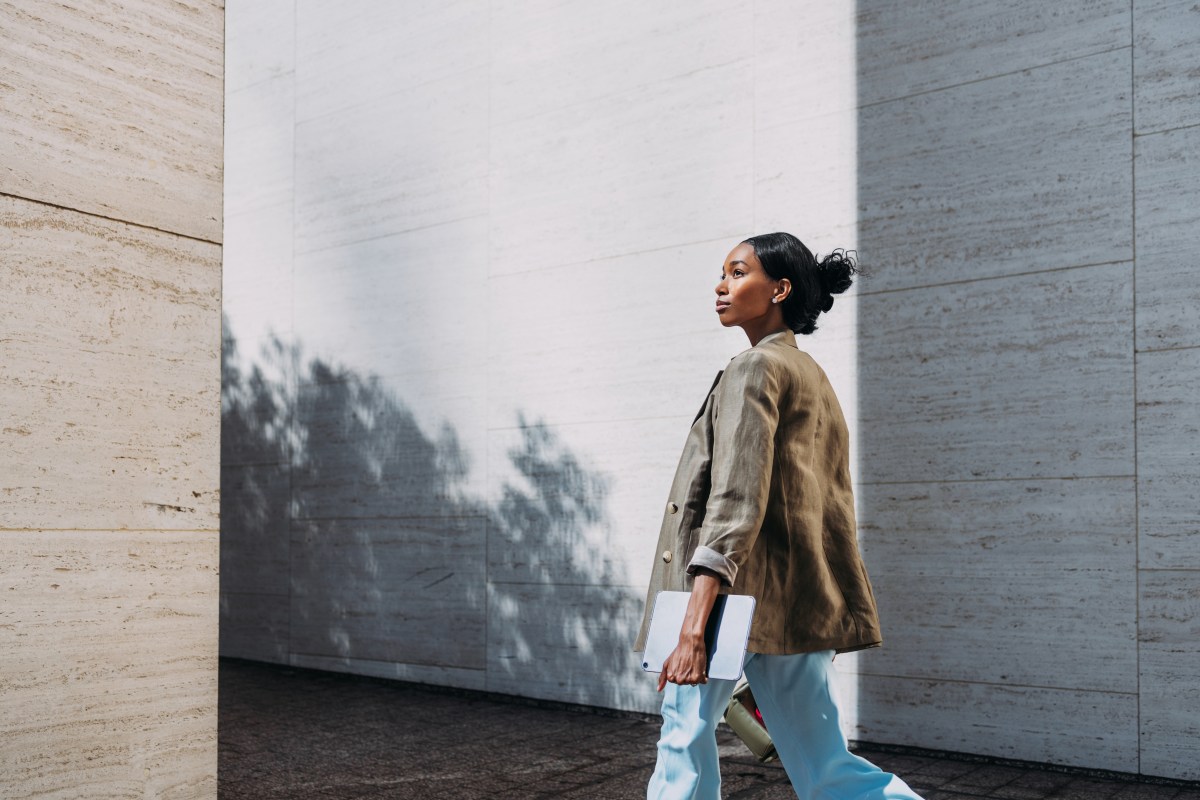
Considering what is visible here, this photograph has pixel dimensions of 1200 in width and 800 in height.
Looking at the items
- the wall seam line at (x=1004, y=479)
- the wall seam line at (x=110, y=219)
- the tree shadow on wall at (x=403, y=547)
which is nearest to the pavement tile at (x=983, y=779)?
the wall seam line at (x=1004, y=479)

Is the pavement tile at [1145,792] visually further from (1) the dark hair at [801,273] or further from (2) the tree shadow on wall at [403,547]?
(1) the dark hair at [801,273]

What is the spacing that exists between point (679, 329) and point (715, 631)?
4.73m

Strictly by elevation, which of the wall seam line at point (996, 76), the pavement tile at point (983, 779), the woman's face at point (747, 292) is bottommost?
the pavement tile at point (983, 779)

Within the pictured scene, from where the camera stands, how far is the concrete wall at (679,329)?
604 centimetres

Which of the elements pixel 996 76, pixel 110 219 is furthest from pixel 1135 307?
pixel 110 219

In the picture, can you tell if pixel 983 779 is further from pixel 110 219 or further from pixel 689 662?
pixel 110 219

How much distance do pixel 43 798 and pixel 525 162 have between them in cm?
592

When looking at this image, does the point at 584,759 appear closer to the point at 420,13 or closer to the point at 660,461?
the point at 660,461

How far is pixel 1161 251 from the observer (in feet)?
19.4

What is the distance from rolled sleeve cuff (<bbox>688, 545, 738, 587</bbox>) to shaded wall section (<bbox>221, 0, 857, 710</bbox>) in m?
4.05

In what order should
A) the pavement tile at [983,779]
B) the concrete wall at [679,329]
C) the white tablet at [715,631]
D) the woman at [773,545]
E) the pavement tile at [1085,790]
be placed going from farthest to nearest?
the concrete wall at [679,329] → the pavement tile at [983,779] → the pavement tile at [1085,790] → the woman at [773,545] → the white tablet at [715,631]

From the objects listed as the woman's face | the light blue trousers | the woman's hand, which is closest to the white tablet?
the woman's hand

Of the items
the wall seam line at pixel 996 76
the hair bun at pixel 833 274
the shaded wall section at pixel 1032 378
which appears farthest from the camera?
the wall seam line at pixel 996 76

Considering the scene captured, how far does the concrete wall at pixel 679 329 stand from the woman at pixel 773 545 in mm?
3157
